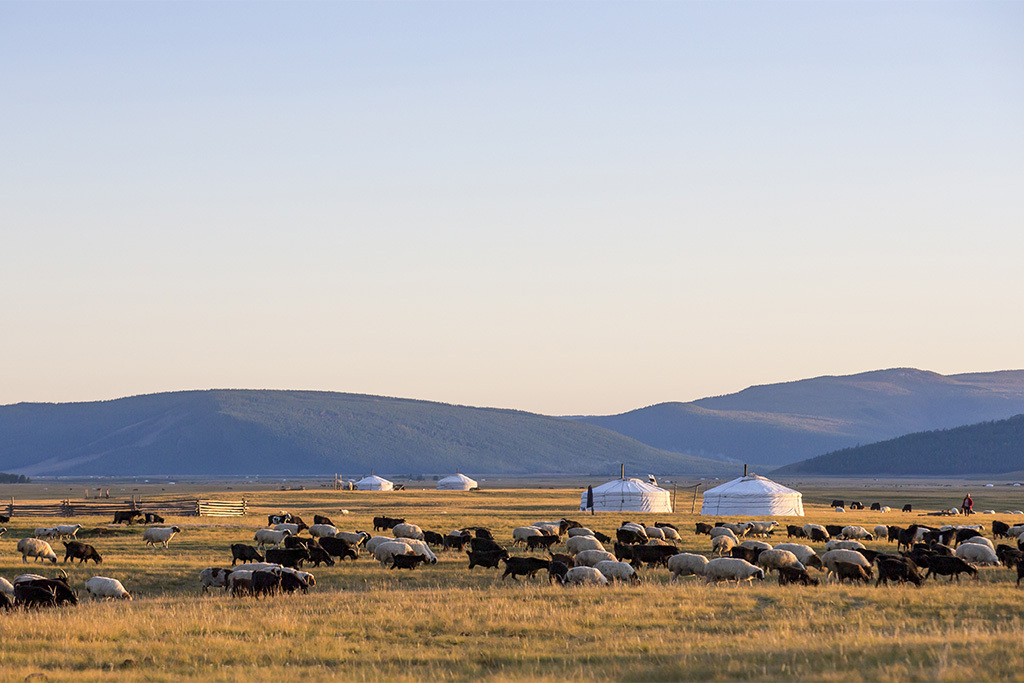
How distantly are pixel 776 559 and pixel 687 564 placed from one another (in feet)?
8.31

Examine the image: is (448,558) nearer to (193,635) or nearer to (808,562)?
(808,562)

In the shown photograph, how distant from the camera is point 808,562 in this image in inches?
1174

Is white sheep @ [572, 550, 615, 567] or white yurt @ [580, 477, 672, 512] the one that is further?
white yurt @ [580, 477, 672, 512]

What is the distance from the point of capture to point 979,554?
3180cm

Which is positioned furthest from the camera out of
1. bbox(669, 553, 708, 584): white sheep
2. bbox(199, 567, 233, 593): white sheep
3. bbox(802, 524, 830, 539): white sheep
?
bbox(802, 524, 830, 539): white sheep

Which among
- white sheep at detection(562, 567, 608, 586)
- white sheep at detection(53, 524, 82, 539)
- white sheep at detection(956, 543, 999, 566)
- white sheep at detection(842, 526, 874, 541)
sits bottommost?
white sheep at detection(842, 526, 874, 541)

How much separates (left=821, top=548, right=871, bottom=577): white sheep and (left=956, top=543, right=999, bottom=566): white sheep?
5156 mm

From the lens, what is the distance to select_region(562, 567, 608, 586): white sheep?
83.0ft

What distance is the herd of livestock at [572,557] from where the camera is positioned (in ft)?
80.3

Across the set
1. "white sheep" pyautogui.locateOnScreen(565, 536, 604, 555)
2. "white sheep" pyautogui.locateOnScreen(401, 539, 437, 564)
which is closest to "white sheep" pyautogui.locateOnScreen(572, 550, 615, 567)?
"white sheep" pyautogui.locateOnScreen(565, 536, 604, 555)

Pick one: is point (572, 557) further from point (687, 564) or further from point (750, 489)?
point (750, 489)

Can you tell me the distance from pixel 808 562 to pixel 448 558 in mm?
10824

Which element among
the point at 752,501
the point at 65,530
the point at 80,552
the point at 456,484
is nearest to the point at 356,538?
the point at 80,552

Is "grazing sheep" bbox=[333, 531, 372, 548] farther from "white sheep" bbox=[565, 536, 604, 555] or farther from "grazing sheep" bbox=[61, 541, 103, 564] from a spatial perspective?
"grazing sheep" bbox=[61, 541, 103, 564]
